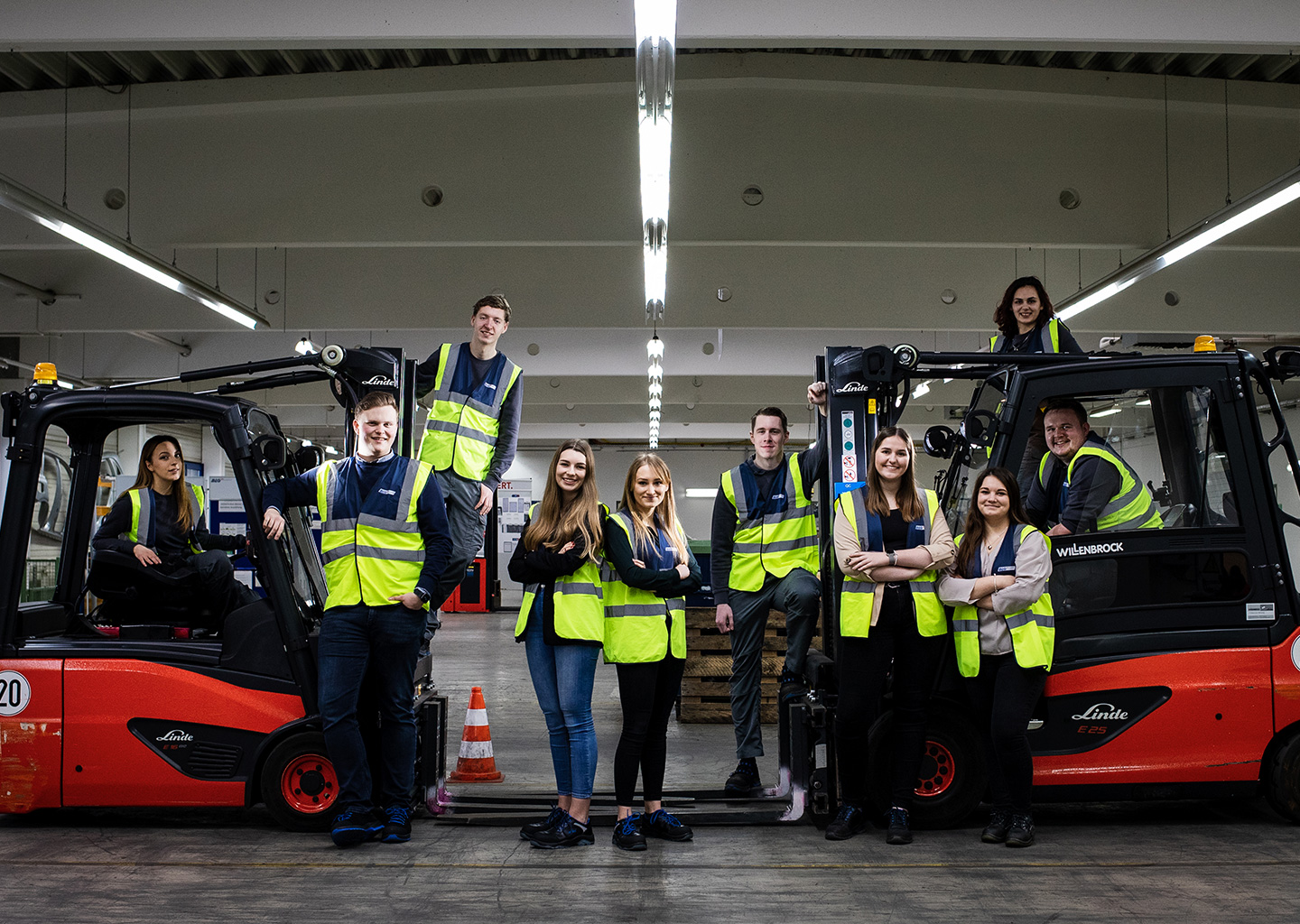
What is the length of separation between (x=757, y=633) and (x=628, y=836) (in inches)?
59.4

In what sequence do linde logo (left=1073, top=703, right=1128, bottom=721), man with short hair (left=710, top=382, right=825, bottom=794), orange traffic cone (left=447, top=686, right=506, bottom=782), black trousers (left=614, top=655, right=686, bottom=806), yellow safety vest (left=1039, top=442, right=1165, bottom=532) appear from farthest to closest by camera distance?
orange traffic cone (left=447, top=686, right=506, bottom=782)
man with short hair (left=710, top=382, right=825, bottom=794)
yellow safety vest (left=1039, top=442, right=1165, bottom=532)
linde logo (left=1073, top=703, right=1128, bottom=721)
black trousers (left=614, top=655, right=686, bottom=806)

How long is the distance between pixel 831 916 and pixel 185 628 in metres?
3.77

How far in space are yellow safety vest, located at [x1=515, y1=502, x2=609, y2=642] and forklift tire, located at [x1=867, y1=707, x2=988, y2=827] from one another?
5.18 ft

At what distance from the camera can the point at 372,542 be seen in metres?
5.19

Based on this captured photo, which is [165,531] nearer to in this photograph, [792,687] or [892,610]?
[792,687]

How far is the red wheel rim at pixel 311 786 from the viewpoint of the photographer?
548 cm

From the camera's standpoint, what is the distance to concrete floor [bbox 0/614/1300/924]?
4301mm

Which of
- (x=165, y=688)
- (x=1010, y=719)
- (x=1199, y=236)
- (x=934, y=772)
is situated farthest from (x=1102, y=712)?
(x=1199, y=236)

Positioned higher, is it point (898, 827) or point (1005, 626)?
point (1005, 626)

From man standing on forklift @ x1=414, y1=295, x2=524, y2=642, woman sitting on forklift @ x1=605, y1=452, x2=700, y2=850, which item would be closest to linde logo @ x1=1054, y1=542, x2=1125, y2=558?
woman sitting on forklift @ x1=605, y1=452, x2=700, y2=850

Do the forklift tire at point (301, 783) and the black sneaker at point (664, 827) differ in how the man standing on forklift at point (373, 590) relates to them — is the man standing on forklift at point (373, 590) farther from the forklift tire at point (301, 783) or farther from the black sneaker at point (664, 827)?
the black sneaker at point (664, 827)

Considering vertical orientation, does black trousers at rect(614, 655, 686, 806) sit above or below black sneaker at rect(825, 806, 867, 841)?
above

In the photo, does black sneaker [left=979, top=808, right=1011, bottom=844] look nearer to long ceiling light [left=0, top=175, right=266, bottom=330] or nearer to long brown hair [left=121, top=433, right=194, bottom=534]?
long brown hair [left=121, top=433, right=194, bottom=534]

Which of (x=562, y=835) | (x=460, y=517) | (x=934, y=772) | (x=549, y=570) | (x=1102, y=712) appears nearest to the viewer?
(x=549, y=570)
